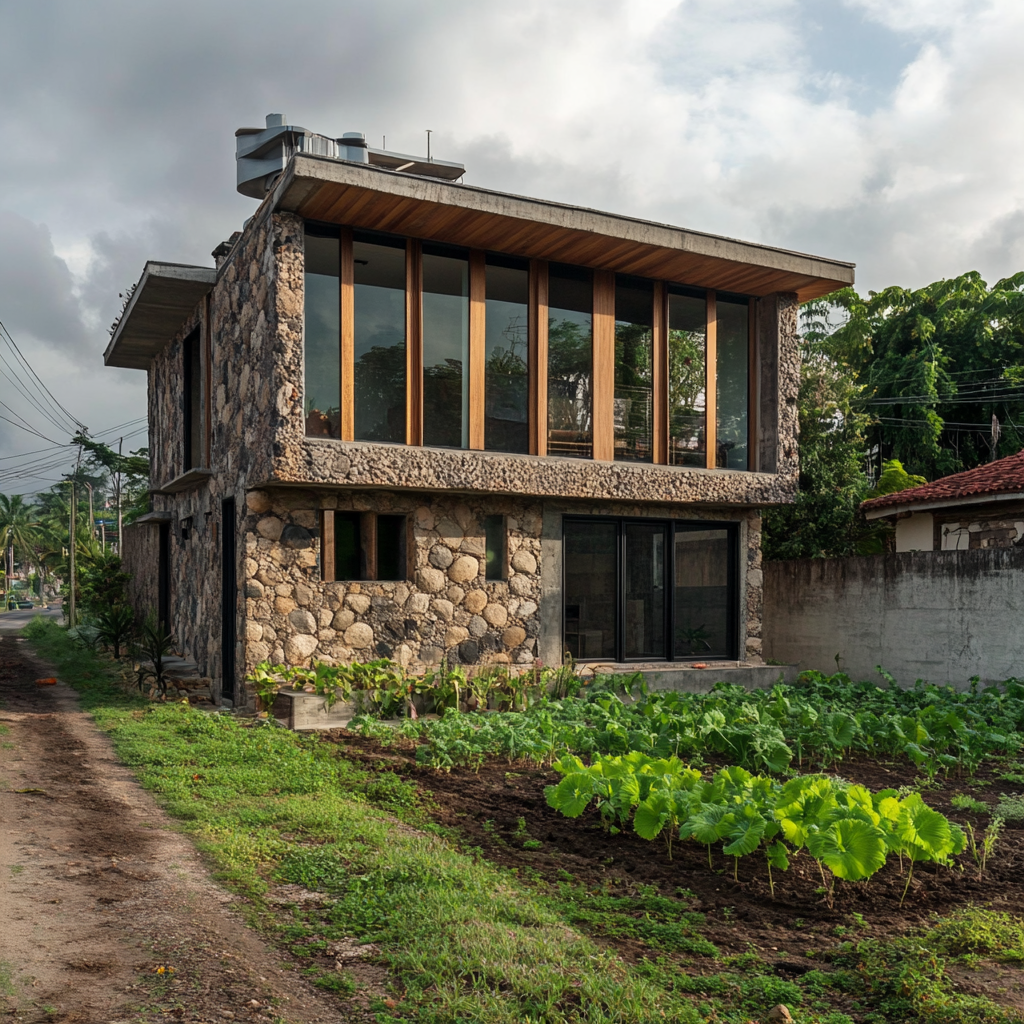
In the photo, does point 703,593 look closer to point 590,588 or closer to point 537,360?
point 590,588

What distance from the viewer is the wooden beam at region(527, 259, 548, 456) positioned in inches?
464

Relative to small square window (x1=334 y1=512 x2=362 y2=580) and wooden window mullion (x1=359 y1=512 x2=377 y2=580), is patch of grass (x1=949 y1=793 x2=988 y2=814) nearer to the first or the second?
wooden window mullion (x1=359 y1=512 x2=377 y2=580)

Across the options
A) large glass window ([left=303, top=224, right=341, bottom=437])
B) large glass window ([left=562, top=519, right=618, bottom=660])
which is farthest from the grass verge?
large glass window ([left=562, top=519, right=618, bottom=660])

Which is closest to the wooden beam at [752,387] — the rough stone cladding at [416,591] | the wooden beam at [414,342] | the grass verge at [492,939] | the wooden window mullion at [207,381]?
the rough stone cladding at [416,591]

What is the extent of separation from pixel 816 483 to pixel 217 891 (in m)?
14.9

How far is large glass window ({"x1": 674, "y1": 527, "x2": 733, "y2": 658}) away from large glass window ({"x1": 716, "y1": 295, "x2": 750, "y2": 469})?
111cm

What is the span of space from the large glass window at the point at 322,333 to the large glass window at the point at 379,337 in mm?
229

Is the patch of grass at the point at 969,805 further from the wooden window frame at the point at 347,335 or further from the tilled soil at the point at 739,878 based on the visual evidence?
the wooden window frame at the point at 347,335

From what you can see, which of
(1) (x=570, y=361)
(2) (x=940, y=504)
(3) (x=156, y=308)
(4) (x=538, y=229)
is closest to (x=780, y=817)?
(4) (x=538, y=229)

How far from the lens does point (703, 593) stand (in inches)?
520

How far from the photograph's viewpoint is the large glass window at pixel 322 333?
34.7ft

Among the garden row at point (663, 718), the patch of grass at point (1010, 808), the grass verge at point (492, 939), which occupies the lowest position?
the patch of grass at point (1010, 808)

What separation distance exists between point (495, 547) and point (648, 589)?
2.33 metres

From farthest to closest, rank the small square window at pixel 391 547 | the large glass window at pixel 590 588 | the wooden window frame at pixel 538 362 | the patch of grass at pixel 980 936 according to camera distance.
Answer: the large glass window at pixel 590 588, the small square window at pixel 391 547, the wooden window frame at pixel 538 362, the patch of grass at pixel 980 936
